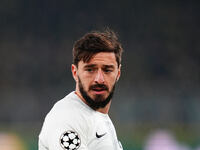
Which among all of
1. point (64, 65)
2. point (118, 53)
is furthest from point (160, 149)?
point (118, 53)

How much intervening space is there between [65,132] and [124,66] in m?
10.2

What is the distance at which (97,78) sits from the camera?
105 inches

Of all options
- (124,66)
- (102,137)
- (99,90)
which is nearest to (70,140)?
(102,137)

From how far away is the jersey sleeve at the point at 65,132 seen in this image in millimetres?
2357

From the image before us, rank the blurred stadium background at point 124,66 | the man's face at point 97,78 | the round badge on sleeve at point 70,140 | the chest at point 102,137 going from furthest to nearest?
1. the blurred stadium background at point 124,66
2. the man's face at point 97,78
3. the chest at point 102,137
4. the round badge on sleeve at point 70,140

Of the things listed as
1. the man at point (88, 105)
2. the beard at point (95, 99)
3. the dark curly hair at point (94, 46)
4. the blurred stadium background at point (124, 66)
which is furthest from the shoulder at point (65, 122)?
the blurred stadium background at point (124, 66)

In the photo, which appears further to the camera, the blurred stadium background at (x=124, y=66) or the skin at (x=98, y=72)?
the blurred stadium background at (x=124, y=66)

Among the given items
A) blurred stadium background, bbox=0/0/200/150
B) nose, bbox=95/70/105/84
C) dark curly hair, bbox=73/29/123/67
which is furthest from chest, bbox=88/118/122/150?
blurred stadium background, bbox=0/0/200/150

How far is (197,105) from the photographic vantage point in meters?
10.5

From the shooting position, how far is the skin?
8.77 feet

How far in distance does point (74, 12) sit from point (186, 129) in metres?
5.70

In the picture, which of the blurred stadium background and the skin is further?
the blurred stadium background

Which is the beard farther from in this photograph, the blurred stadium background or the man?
the blurred stadium background

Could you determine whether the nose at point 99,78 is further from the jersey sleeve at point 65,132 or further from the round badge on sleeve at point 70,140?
the round badge on sleeve at point 70,140
